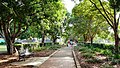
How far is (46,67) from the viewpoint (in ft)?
44.7

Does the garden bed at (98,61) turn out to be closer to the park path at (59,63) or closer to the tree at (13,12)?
the park path at (59,63)

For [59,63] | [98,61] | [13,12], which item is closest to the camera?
[13,12]

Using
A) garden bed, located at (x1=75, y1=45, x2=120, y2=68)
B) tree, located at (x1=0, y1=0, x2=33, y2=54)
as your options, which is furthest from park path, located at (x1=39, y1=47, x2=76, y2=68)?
tree, located at (x1=0, y1=0, x2=33, y2=54)


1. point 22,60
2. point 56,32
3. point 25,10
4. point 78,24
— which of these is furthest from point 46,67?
point 56,32

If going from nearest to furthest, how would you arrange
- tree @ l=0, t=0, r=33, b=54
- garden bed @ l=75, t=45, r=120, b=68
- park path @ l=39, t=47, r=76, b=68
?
1. garden bed @ l=75, t=45, r=120, b=68
2. tree @ l=0, t=0, r=33, b=54
3. park path @ l=39, t=47, r=76, b=68

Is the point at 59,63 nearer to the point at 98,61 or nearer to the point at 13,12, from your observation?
the point at 98,61

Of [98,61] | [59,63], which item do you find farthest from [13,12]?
[98,61]

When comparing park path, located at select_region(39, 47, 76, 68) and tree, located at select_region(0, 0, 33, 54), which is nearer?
tree, located at select_region(0, 0, 33, 54)

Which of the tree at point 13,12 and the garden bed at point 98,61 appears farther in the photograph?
the tree at point 13,12

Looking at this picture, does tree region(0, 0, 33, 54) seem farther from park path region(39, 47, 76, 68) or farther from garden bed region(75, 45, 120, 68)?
garden bed region(75, 45, 120, 68)

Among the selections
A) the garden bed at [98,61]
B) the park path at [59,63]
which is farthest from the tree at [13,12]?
the garden bed at [98,61]

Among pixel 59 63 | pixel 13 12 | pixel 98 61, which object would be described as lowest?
pixel 59 63

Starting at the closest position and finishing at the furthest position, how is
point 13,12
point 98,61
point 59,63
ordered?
point 13,12, point 98,61, point 59,63

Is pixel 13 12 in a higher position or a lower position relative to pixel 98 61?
higher
